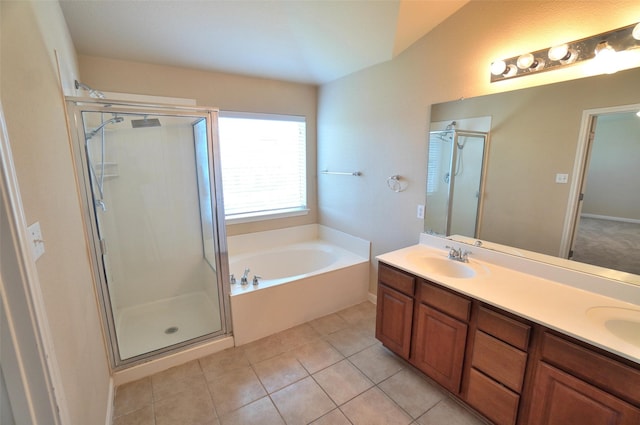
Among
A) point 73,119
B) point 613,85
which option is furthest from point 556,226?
point 73,119

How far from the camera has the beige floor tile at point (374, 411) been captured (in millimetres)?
1715

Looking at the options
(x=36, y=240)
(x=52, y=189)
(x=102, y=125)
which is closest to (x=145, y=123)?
(x=102, y=125)

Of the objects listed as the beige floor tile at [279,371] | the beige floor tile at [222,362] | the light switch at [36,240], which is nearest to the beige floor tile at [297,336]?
the beige floor tile at [279,371]

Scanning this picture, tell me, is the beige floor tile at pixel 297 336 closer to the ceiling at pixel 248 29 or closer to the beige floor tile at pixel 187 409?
the beige floor tile at pixel 187 409

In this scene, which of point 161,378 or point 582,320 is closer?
point 582,320

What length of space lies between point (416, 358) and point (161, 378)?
6.19 ft

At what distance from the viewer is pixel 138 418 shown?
1745 mm

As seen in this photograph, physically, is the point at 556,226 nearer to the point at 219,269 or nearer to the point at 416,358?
the point at 416,358

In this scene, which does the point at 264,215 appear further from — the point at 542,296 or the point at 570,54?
the point at 570,54

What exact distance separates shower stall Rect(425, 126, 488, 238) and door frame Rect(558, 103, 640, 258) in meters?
0.51

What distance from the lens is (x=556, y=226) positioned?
1.75m

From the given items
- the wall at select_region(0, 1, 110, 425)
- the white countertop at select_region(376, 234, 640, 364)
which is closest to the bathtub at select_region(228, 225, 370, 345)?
the white countertop at select_region(376, 234, 640, 364)

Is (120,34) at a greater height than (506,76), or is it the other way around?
(120,34)

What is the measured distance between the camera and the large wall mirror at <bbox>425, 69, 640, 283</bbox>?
4.92 feet
